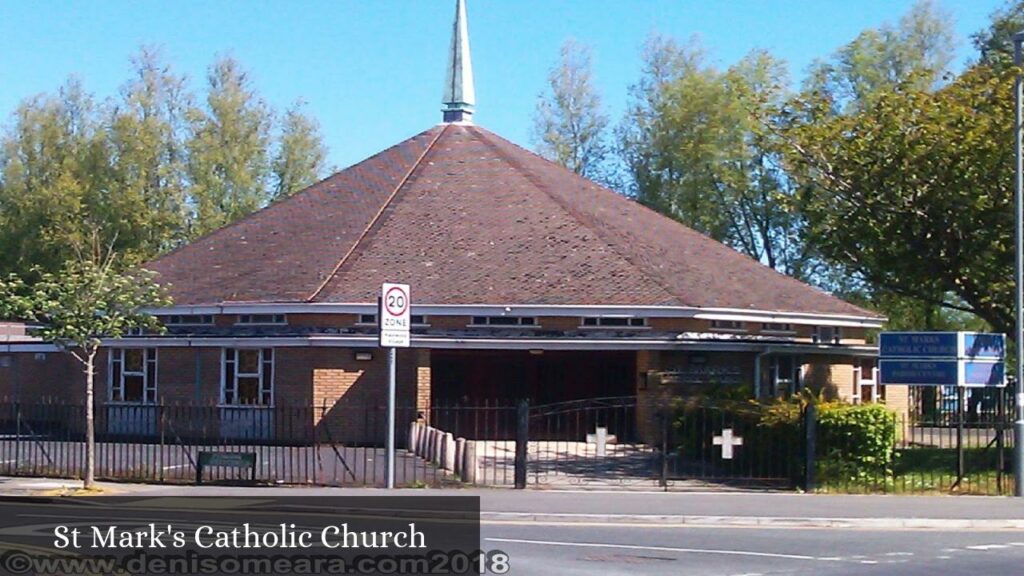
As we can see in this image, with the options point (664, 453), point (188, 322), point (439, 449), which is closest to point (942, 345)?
point (664, 453)

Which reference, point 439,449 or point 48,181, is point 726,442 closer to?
point 439,449

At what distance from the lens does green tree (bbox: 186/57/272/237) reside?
6184 cm

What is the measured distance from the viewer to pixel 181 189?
62.3 metres

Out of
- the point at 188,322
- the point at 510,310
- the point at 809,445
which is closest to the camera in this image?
the point at 809,445

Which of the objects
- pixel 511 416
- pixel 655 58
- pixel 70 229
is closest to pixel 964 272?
pixel 511 416

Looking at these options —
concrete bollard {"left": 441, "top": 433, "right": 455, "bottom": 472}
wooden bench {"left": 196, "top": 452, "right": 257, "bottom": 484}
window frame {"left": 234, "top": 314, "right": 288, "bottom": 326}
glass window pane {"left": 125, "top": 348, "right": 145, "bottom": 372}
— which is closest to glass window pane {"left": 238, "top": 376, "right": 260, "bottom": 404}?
window frame {"left": 234, "top": 314, "right": 288, "bottom": 326}

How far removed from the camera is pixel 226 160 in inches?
2452

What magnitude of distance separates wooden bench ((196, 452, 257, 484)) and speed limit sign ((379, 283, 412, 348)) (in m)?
3.80

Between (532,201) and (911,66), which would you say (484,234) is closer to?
(532,201)

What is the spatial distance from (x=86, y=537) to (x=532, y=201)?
82.0ft

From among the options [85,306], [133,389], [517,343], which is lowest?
[133,389]

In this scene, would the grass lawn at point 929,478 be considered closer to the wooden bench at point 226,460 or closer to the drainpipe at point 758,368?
the drainpipe at point 758,368

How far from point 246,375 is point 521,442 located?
12.3 meters

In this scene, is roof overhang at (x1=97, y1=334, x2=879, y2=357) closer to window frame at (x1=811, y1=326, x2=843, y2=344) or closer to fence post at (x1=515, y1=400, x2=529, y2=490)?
window frame at (x1=811, y1=326, x2=843, y2=344)
